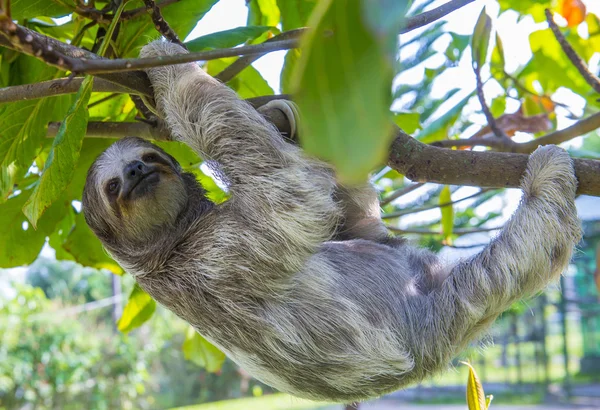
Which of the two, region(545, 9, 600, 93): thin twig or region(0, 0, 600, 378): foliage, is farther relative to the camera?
region(545, 9, 600, 93): thin twig

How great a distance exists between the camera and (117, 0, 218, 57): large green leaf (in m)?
3.50

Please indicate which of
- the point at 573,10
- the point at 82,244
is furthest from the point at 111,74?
the point at 573,10

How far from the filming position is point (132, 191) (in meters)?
3.59

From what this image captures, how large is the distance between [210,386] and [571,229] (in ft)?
80.3

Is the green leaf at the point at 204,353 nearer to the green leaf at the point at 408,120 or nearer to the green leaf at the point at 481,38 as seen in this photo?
the green leaf at the point at 408,120

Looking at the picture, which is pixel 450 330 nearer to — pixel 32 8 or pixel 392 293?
pixel 392 293

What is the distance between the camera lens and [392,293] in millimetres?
3588

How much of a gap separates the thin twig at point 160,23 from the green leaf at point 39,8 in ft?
1.57

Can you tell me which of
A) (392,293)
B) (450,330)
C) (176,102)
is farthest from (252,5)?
(450,330)

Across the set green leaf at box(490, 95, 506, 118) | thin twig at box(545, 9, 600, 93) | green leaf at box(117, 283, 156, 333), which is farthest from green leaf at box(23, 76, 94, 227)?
green leaf at box(490, 95, 506, 118)

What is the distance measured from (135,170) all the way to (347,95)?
9.59 ft

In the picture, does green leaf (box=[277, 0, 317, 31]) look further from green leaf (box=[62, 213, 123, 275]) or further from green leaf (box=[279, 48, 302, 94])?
green leaf (box=[62, 213, 123, 275])

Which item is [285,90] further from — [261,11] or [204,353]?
[204,353]

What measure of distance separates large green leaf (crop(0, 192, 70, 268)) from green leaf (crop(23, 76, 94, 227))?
129cm
